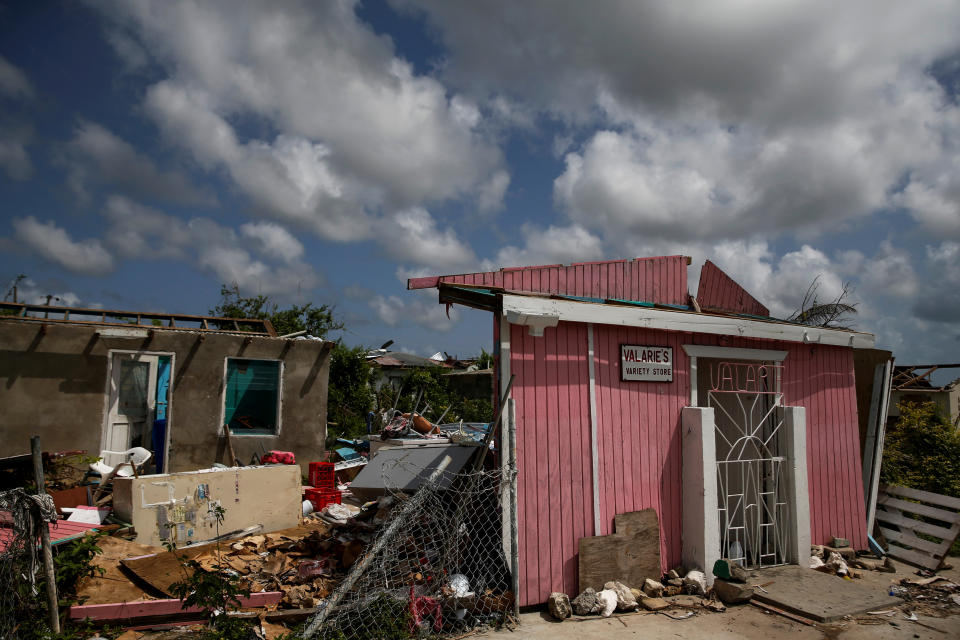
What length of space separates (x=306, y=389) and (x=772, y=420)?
8.30 metres

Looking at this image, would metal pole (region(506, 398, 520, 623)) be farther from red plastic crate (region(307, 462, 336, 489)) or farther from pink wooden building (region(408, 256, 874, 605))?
red plastic crate (region(307, 462, 336, 489))

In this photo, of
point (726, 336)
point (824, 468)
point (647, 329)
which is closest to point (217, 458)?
point (647, 329)

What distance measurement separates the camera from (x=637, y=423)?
6715 mm

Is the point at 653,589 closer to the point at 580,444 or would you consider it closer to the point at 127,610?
the point at 580,444

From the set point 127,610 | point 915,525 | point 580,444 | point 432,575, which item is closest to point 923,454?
point 915,525

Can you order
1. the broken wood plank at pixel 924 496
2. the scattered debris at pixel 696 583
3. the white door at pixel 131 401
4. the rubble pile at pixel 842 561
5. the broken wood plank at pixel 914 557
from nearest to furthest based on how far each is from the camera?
1. the scattered debris at pixel 696 583
2. the rubble pile at pixel 842 561
3. the broken wood plank at pixel 914 557
4. the broken wood plank at pixel 924 496
5. the white door at pixel 131 401

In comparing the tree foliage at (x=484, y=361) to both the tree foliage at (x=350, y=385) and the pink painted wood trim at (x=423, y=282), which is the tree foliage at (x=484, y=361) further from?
the pink painted wood trim at (x=423, y=282)

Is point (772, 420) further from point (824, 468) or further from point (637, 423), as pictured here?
point (637, 423)

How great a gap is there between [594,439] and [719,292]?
3.68 m

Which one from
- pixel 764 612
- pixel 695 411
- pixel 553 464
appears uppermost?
pixel 695 411

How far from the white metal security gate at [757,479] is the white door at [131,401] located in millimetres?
9421

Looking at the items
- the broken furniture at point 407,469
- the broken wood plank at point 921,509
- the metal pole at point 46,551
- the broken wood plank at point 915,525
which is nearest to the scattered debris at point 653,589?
the broken furniture at point 407,469

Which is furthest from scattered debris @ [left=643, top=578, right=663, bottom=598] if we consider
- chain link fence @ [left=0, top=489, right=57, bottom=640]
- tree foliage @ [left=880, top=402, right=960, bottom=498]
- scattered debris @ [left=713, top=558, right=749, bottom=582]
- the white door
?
the white door

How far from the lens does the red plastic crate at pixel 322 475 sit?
9641mm
